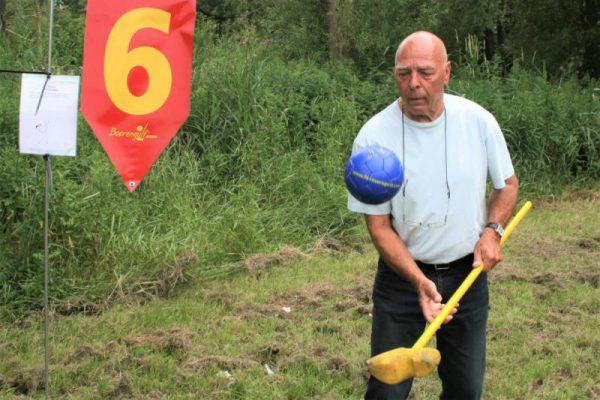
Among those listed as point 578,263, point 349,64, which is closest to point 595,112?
point 349,64

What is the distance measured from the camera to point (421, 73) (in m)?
3.05

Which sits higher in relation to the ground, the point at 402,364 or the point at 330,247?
the point at 402,364

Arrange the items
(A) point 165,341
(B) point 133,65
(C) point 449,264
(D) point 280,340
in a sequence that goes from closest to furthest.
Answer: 1. (C) point 449,264
2. (B) point 133,65
3. (A) point 165,341
4. (D) point 280,340

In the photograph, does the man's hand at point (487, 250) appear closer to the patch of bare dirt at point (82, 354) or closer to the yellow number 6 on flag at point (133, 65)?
the yellow number 6 on flag at point (133, 65)

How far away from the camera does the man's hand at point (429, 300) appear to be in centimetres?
308

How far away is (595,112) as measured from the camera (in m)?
10.9

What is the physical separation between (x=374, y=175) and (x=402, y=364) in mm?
654

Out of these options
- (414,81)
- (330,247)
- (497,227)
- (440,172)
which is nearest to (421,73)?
(414,81)

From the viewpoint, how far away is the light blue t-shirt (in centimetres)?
314

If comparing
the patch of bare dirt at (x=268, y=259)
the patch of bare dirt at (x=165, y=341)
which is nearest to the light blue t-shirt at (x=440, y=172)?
the patch of bare dirt at (x=165, y=341)

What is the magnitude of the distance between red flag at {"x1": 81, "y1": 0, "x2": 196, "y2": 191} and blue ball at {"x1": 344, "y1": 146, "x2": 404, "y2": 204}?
7.12ft

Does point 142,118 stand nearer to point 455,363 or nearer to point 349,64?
point 455,363

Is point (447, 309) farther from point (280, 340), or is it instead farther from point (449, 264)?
point (280, 340)

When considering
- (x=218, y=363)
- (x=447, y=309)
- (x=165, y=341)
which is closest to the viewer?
(x=447, y=309)
